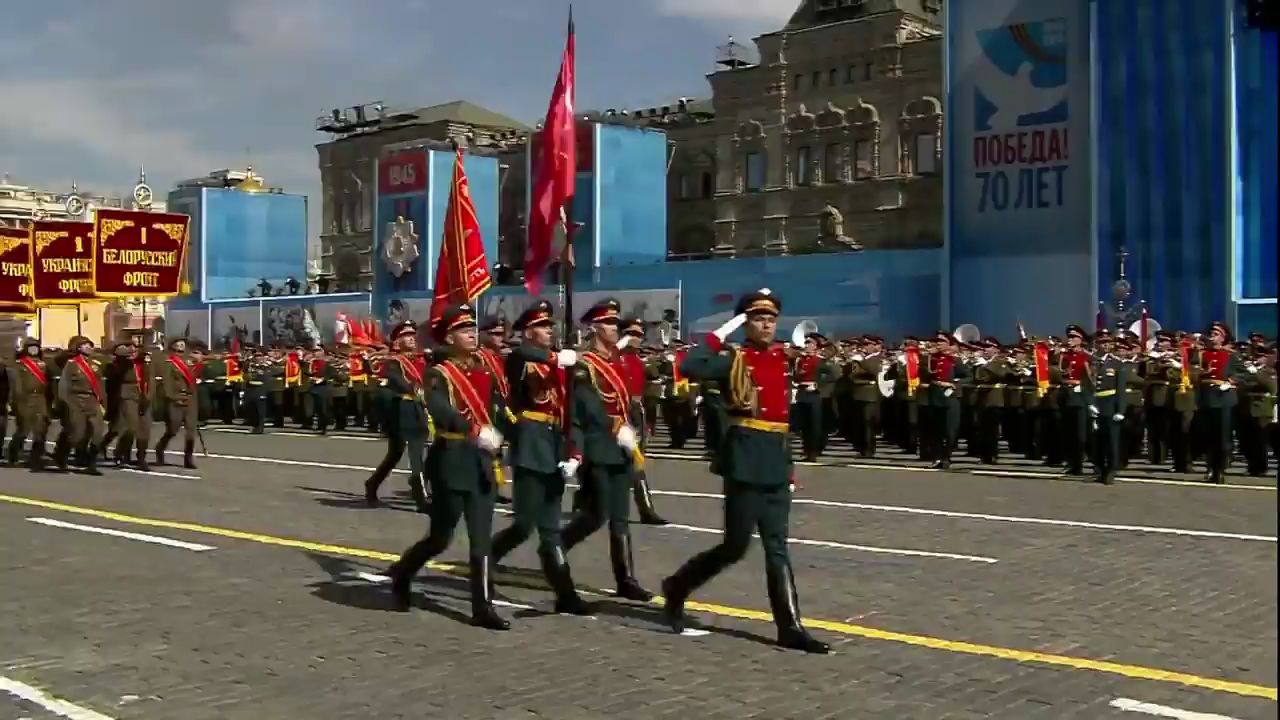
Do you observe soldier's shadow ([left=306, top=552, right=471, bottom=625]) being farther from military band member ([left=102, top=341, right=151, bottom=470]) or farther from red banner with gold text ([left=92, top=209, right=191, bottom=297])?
red banner with gold text ([left=92, top=209, right=191, bottom=297])

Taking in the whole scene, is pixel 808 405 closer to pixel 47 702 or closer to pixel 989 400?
pixel 989 400

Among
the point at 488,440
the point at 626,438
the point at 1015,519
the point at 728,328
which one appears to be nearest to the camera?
the point at 728,328

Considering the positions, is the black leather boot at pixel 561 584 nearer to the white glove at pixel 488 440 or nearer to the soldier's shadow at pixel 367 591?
the soldier's shadow at pixel 367 591

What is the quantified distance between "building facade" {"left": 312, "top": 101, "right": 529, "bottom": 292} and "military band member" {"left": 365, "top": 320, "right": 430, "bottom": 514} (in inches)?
2201

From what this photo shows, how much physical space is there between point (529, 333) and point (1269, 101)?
2571cm

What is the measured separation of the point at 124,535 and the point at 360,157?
62.0 metres

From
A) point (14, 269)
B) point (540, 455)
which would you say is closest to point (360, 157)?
point (14, 269)

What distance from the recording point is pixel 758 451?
7477 mm

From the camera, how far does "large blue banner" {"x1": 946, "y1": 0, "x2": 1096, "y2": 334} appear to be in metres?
33.0

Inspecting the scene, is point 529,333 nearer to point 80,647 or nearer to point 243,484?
point 80,647

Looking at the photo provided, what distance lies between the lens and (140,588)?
9.57 meters

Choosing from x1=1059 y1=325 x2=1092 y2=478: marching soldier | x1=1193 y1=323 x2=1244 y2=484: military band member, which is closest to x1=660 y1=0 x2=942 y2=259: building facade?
x1=1059 y1=325 x2=1092 y2=478: marching soldier

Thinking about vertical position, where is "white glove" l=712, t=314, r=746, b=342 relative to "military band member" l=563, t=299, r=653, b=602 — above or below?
above

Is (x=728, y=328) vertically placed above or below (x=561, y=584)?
above
